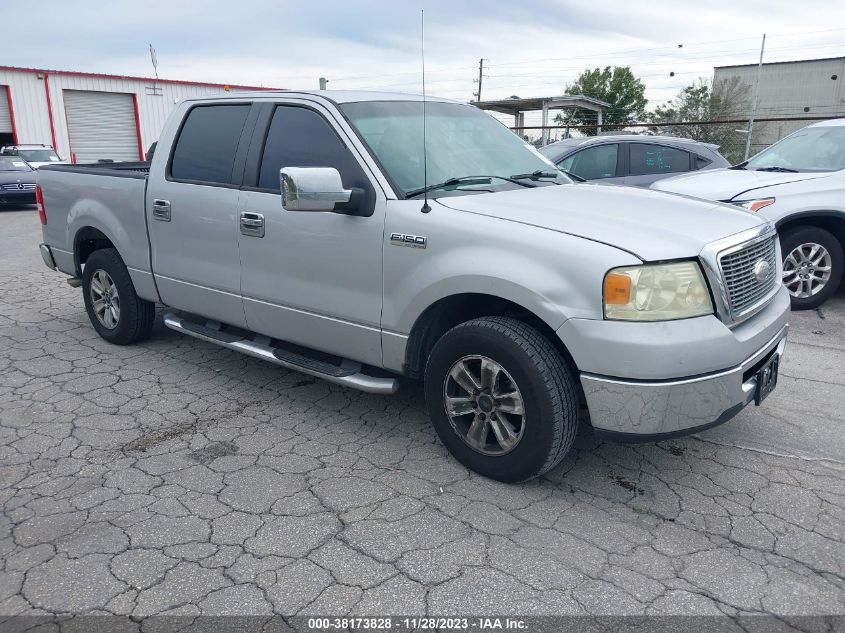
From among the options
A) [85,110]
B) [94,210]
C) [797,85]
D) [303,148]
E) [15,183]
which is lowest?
[15,183]

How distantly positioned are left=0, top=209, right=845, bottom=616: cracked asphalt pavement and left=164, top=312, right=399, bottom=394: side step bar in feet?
1.18

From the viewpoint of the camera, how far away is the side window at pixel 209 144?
4.43 m

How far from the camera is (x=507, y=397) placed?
3.20 meters

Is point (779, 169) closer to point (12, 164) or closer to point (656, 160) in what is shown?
point (656, 160)

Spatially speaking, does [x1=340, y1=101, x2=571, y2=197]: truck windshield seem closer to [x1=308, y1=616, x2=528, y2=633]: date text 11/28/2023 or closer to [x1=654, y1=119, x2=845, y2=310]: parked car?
[x1=308, y1=616, x2=528, y2=633]: date text 11/28/2023

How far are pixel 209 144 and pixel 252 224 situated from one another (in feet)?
2.88

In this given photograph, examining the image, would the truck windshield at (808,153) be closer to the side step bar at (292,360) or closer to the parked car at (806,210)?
the parked car at (806,210)

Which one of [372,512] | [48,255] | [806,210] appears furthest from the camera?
[806,210]

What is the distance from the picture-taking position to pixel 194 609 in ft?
8.18

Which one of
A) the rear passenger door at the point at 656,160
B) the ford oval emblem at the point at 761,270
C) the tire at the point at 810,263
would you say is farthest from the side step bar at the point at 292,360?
the rear passenger door at the point at 656,160

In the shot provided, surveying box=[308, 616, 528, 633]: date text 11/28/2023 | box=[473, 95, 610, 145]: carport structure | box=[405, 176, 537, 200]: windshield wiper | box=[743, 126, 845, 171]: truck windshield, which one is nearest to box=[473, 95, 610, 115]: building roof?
box=[473, 95, 610, 145]: carport structure

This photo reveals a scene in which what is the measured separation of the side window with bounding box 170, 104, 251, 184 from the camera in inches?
174

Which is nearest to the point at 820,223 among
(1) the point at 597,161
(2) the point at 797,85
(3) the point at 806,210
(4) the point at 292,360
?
(3) the point at 806,210

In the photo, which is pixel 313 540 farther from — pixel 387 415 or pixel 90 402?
pixel 90 402
